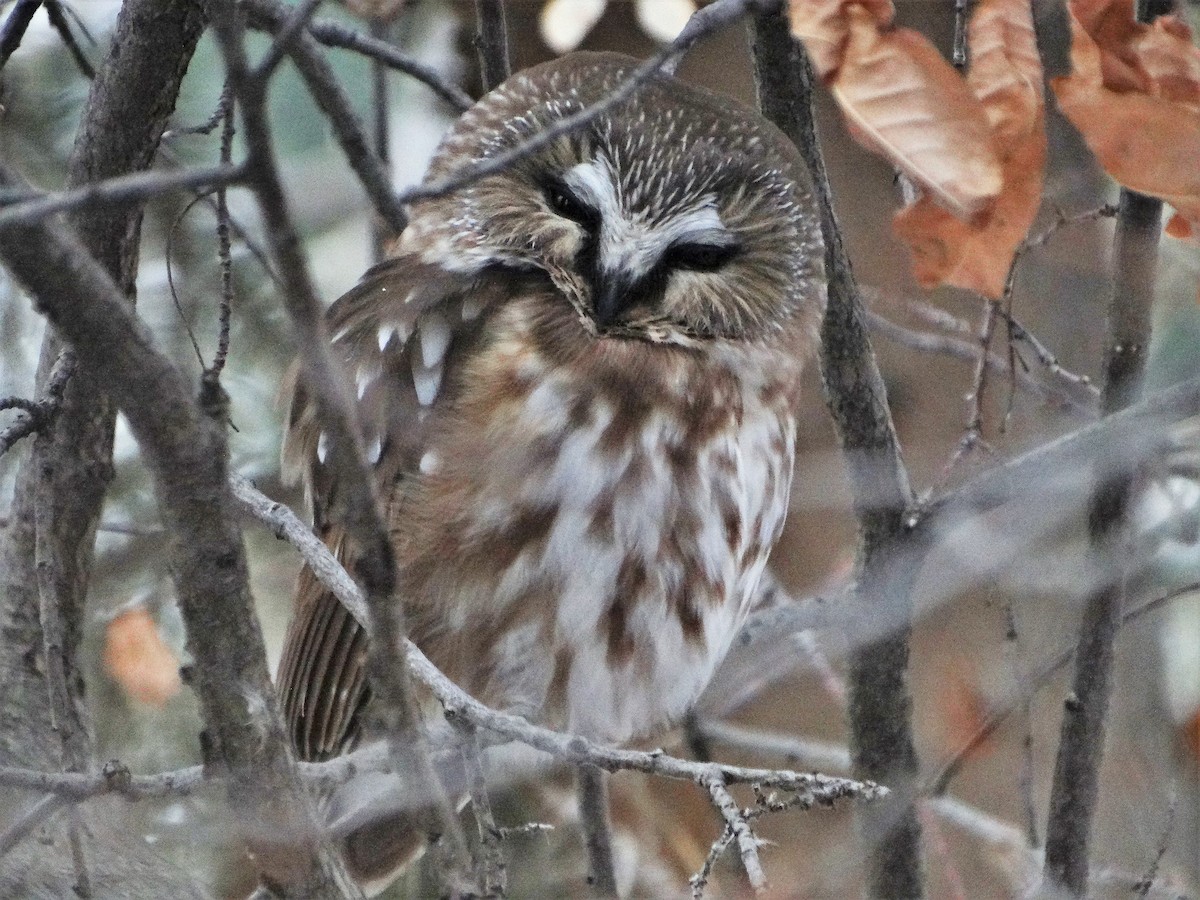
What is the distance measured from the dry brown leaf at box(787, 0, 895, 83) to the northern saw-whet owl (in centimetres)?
70

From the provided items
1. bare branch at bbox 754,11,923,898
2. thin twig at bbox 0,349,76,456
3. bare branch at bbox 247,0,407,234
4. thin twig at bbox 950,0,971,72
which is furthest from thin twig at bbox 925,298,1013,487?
thin twig at bbox 0,349,76,456

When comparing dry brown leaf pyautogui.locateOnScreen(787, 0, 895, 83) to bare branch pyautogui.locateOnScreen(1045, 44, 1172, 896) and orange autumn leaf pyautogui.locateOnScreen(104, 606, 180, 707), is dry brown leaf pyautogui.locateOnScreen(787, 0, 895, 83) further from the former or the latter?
orange autumn leaf pyautogui.locateOnScreen(104, 606, 180, 707)

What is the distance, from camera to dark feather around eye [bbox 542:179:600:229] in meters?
2.59

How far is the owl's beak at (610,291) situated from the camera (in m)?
2.57

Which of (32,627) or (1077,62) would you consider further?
(32,627)

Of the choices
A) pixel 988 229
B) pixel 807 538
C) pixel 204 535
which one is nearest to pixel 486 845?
pixel 204 535

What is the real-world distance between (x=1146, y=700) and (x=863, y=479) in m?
1.33

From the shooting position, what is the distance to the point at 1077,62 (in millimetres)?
1971

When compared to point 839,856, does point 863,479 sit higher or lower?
higher

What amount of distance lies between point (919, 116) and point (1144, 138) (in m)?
0.30

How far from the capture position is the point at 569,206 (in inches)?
104

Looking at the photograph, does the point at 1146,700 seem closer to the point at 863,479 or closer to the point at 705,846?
the point at 705,846

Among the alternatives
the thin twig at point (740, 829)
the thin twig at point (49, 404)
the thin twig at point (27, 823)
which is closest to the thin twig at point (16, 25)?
the thin twig at point (49, 404)

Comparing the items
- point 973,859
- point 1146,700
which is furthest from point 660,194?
point 973,859
